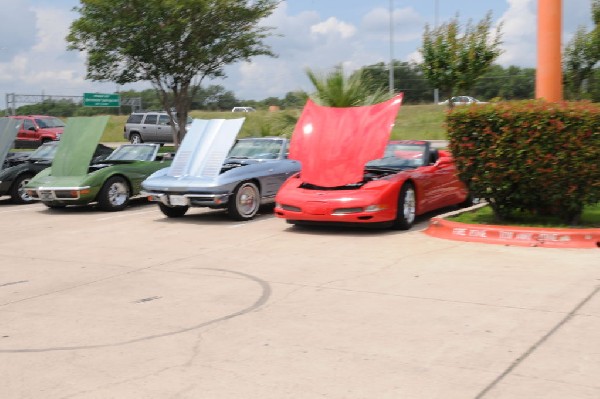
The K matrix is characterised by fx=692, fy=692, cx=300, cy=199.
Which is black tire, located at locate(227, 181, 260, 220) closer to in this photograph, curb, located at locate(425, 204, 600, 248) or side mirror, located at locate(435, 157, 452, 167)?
side mirror, located at locate(435, 157, 452, 167)

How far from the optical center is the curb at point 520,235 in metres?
8.25

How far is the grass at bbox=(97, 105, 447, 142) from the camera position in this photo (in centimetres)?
2461

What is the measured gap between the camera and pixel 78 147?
44.2ft

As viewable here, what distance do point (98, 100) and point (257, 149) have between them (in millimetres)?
36734

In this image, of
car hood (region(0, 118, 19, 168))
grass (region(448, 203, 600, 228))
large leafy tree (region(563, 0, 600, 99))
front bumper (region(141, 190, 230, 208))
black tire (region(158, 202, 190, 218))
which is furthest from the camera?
large leafy tree (region(563, 0, 600, 99))

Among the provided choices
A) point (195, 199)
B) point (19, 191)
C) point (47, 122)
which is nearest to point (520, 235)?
point (195, 199)

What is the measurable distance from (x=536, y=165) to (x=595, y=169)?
68 centimetres

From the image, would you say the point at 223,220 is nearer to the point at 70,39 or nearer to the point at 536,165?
the point at 536,165

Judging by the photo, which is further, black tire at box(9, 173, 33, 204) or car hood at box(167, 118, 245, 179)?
black tire at box(9, 173, 33, 204)

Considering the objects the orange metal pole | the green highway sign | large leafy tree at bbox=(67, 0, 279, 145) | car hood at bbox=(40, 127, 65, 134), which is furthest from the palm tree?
the green highway sign

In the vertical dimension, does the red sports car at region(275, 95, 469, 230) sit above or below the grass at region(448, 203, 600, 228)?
above

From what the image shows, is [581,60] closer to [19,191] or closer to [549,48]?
[549,48]

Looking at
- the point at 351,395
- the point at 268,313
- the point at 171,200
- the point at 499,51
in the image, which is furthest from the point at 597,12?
the point at 351,395

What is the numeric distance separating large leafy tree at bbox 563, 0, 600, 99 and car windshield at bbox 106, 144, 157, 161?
1229cm
